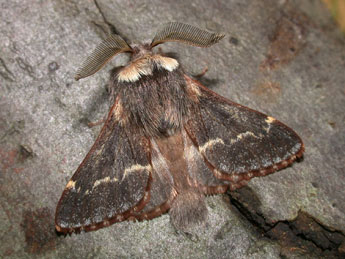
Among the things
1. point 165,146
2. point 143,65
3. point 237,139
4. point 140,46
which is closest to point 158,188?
point 165,146

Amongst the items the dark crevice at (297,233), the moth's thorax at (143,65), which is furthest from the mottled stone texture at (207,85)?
the moth's thorax at (143,65)

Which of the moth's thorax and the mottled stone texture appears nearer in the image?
the mottled stone texture

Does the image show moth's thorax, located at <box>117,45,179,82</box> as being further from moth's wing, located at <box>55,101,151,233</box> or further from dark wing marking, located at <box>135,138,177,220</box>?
dark wing marking, located at <box>135,138,177,220</box>

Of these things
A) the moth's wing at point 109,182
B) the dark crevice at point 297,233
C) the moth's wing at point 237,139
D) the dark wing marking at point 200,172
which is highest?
the moth's wing at point 237,139

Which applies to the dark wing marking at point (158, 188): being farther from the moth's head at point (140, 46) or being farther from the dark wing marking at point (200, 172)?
the moth's head at point (140, 46)

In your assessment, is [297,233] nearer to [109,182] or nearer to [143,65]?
[109,182]

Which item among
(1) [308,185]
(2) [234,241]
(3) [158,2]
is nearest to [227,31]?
(3) [158,2]

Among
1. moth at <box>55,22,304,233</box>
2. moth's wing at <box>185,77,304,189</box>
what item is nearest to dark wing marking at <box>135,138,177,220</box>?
moth at <box>55,22,304,233</box>
